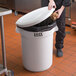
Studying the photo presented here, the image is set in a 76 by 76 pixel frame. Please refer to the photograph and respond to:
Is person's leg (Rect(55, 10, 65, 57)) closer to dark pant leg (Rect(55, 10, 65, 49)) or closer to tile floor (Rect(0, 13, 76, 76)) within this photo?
dark pant leg (Rect(55, 10, 65, 49))

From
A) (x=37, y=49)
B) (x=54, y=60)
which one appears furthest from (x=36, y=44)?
(x=54, y=60)

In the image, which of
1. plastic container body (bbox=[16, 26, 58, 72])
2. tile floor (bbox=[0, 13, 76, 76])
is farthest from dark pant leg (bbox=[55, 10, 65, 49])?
plastic container body (bbox=[16, 26, 58, 72])

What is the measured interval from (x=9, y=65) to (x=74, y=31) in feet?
5.30

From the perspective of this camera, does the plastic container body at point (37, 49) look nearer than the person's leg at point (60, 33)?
Yes

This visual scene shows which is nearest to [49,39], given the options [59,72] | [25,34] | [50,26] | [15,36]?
[50,26]

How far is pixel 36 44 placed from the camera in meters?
1.59

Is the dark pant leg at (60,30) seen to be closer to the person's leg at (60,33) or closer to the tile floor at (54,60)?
the person's leg at (60,33)

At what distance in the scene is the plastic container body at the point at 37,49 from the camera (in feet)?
5.11

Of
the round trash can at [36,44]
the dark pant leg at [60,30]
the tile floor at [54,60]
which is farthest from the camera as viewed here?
the dark pant leg at [60,30]

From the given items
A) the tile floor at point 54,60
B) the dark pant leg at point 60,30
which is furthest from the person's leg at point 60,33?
the tile floor at point 54,60

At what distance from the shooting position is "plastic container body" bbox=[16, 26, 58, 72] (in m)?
1.56

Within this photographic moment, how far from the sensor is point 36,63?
65.7 inches

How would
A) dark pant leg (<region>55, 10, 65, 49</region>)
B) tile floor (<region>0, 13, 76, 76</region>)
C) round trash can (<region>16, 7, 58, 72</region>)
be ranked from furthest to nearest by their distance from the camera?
dark pant leg (<region>55, 10, 65, 49</region>), tile floor (<region>0, 13, 76, 76</region>), round trash can (<region>16, 7, 58, 72</region>)

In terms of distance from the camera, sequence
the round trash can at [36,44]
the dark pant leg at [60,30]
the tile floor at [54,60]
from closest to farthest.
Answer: the round trash can at [36,44] < the tile floor at [54,60] < the dark pant leg at [60,30]
